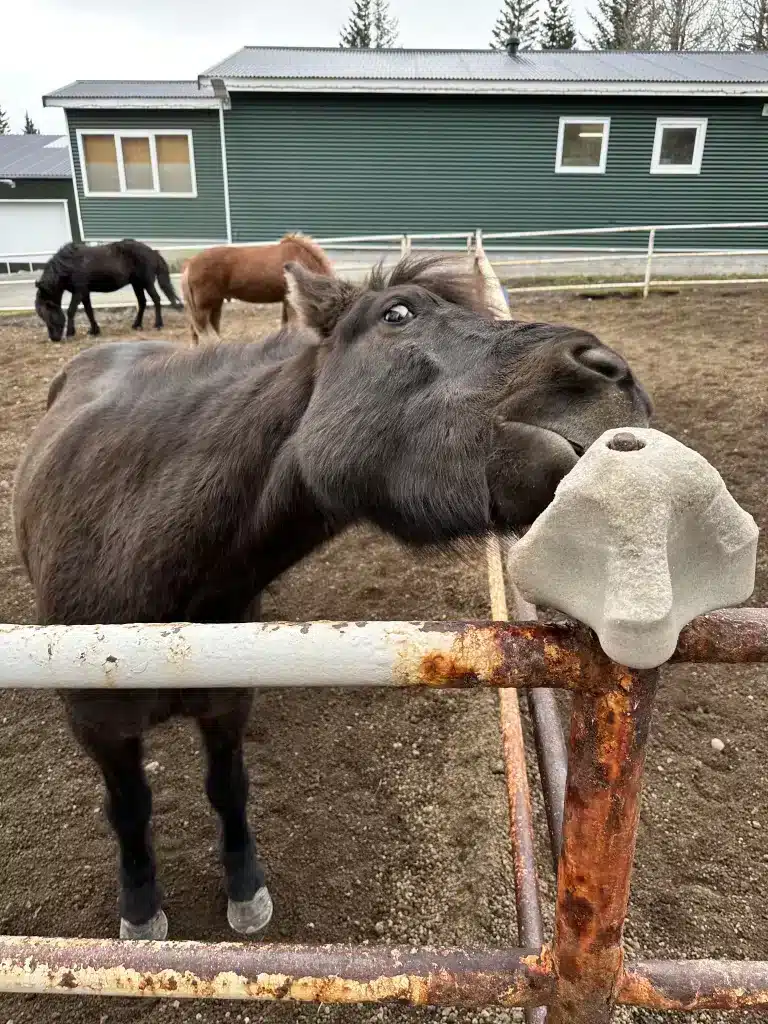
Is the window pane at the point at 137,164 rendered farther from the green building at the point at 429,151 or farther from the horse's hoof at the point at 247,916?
the horse's hoof at the point at 247,916

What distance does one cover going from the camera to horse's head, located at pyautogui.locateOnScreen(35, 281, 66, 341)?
1056cm

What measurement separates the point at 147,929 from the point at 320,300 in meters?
2.11

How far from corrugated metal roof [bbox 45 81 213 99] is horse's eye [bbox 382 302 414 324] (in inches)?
671

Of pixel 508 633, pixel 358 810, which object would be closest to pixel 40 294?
pixel 358 810

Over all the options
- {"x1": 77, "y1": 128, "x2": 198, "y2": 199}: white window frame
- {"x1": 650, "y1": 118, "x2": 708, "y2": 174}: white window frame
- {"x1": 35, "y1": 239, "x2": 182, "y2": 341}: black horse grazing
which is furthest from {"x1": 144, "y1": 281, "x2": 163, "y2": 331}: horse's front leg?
{"x1": 650, "y1": 118, "x2": 708, "y2": 174}: white window frame

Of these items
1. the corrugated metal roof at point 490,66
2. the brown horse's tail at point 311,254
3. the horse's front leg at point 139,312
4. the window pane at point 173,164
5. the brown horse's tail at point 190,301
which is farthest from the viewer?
the window pane at point 173,164

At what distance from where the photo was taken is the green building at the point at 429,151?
50.0 ft

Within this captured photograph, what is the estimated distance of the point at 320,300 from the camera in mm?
1919

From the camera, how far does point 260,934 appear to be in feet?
7.88

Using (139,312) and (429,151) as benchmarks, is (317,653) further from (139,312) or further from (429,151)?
(429,151)

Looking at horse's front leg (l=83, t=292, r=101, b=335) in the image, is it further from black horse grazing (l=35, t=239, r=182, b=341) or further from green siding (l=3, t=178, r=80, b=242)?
green siding (l=3, t=178, r=80, b=242)

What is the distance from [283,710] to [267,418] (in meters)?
2.02

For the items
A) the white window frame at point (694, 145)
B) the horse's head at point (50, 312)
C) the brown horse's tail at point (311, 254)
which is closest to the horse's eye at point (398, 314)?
A: the brown horse's tail at point (311, 254)

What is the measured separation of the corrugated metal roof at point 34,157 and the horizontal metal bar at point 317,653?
29.5 m
